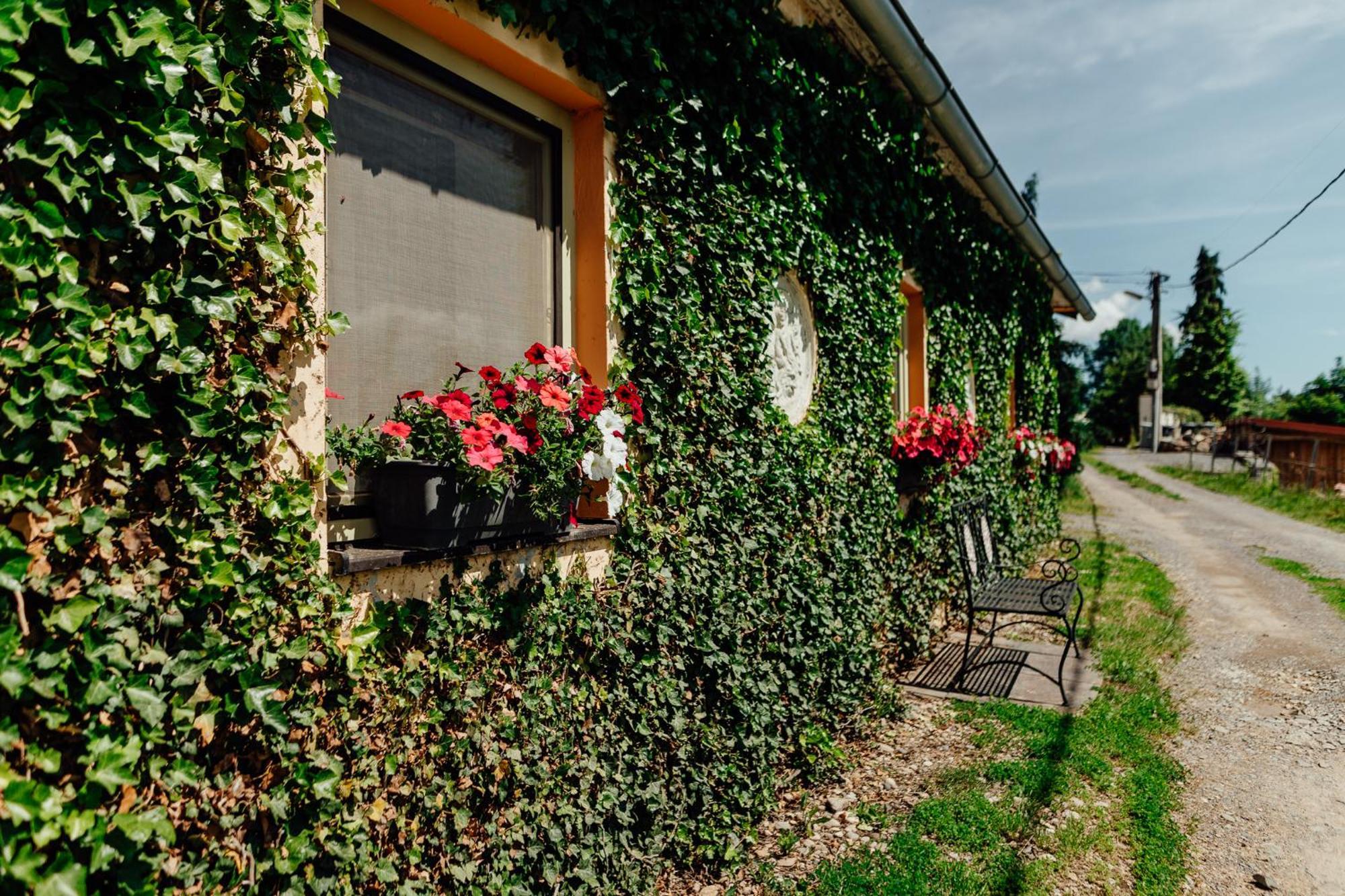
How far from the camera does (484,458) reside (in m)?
2.03

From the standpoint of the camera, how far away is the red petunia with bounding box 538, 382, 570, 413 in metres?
2.26

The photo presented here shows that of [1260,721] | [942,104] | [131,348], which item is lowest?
[1260,721]

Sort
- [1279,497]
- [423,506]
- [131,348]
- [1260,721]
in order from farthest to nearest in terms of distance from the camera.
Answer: [1279,497] < [1260,721] < [423,506] < [131,348]

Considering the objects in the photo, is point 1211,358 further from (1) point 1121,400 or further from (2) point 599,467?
(2) point 599,467

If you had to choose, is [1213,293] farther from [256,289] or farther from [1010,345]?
[256,289]

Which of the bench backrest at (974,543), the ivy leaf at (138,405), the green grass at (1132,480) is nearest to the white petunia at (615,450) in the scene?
the ivy leaf at (138,405)

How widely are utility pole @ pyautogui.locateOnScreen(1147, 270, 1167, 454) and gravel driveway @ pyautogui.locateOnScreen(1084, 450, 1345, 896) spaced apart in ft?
73.2

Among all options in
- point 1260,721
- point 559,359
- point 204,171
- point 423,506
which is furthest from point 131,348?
point 1260,721

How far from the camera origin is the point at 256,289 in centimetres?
172

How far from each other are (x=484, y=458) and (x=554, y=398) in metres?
0.33

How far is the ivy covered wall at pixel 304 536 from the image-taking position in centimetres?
134

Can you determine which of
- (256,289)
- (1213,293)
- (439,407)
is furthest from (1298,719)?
(1213,293)

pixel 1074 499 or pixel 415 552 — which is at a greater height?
pixel 415 552

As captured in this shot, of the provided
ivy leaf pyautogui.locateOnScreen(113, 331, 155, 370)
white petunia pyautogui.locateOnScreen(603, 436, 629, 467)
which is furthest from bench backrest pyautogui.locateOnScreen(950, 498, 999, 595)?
ivy leaf pyautogui.locateOnScreen(113, 331, 155, 370)
